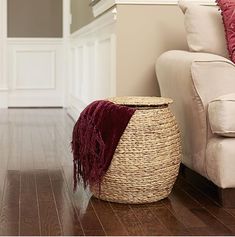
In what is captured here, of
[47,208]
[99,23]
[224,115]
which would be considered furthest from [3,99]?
[224,115]

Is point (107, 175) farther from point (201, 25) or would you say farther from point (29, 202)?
point (201, 25)

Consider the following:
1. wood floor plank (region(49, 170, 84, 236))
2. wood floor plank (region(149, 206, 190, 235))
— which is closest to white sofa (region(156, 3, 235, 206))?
wood floor plank (region(149, 206, 190, 235))

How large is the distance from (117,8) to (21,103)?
354 cm

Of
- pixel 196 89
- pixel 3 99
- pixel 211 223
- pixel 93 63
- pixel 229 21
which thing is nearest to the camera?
pixel 211 223

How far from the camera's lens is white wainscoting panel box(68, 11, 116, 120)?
307 cm

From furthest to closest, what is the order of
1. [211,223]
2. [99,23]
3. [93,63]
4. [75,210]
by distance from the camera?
[93,63], [99,23], [75,210], [211,223]

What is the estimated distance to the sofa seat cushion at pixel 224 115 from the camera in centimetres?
199

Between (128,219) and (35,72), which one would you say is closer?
(128,219)

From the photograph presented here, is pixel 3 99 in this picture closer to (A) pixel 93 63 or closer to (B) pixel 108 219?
(A) pixel 93 63

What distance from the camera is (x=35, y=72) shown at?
20.2 feet

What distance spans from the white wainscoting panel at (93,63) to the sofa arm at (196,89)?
1.85 feet

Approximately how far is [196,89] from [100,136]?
16.9 inches

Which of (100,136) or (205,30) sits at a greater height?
(205,30)

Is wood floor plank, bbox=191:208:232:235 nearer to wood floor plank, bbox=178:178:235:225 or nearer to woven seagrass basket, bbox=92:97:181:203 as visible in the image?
wood floor plank, bbox=178:178:235:225
